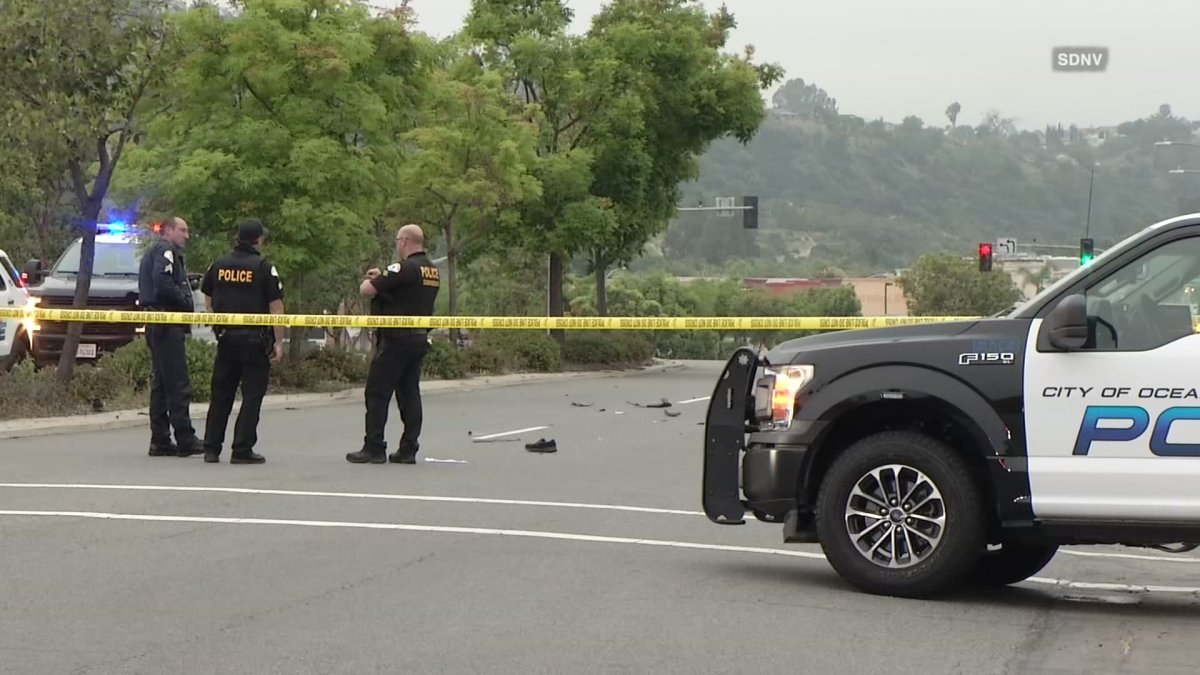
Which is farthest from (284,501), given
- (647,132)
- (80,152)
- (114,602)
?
(647,132)

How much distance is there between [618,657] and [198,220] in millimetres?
18980

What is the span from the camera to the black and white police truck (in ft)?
25.7

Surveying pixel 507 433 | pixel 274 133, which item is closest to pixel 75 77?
pixel 274 133

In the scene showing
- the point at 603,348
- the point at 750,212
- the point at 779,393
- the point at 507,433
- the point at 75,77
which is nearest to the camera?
the point at 779,393

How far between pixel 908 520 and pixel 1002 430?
2.05 ft

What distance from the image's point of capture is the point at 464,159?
1321 inches

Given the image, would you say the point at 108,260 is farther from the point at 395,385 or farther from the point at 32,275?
the point at 395,385

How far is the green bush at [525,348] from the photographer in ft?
119

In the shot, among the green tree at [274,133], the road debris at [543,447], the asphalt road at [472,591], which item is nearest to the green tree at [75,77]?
the green tree at [274,133]

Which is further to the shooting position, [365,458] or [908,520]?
[365,458]

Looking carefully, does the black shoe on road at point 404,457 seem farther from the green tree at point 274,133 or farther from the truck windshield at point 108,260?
the truck windshield at point 108,260

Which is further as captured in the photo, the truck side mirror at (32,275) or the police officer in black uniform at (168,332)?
the truck side mirror at (32,275)

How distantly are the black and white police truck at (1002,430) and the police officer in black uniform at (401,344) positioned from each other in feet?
20.4

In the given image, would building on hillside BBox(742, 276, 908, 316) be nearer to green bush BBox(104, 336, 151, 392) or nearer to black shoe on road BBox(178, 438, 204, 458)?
green bush BBox(104, 336, 151, 392)
